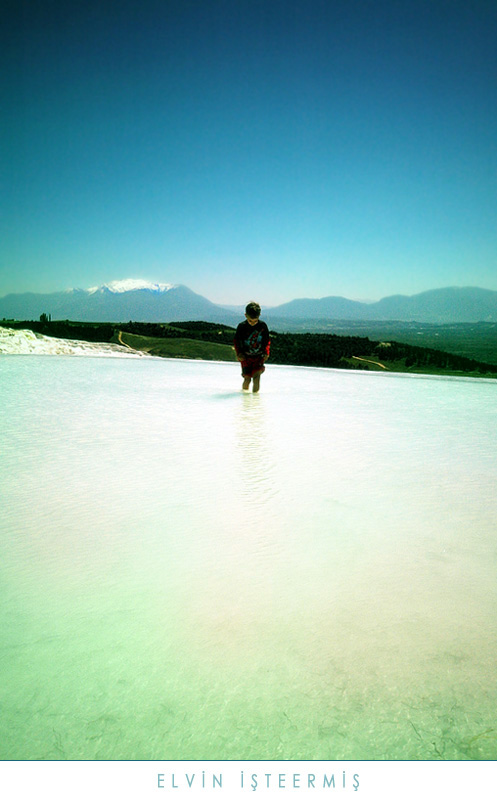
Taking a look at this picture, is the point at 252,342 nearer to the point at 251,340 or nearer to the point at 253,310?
the point at 251,340

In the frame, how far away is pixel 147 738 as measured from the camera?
1.06 m

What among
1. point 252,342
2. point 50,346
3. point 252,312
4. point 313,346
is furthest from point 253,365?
point 50,346

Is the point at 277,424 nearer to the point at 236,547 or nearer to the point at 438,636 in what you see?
the point at 236,547

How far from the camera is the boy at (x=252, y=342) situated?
695 cm

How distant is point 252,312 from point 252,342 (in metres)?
0.42

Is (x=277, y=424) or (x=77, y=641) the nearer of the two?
(x=77, y=641)

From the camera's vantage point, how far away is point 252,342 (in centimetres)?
693

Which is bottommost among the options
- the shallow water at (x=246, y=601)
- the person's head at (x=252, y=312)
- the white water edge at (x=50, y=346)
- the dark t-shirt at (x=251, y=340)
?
the shallow water at (x=246, y=601)

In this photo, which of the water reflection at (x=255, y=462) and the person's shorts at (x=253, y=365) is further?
the person's shorts at (x=253, y=365)

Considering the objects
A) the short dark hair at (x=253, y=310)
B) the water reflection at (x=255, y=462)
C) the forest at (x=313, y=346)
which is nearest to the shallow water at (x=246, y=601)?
the water reflection at (x=255, y=462)

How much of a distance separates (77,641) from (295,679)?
0.59 m

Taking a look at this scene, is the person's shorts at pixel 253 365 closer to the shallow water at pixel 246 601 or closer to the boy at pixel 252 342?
the boy at pixel 252 342
